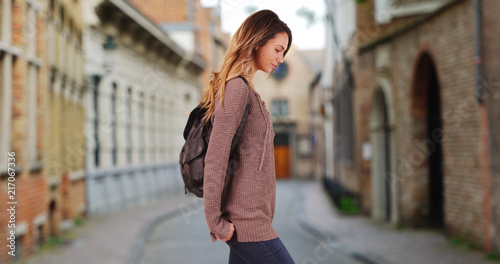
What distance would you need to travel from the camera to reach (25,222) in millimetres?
8625

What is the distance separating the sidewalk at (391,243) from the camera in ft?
27.4

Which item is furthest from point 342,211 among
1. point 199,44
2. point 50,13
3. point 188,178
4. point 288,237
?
point 199,44

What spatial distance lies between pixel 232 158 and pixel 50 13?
10.0m

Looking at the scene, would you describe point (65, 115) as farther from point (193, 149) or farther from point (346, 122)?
point (193, 149)

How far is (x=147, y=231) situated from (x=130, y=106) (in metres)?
8.43

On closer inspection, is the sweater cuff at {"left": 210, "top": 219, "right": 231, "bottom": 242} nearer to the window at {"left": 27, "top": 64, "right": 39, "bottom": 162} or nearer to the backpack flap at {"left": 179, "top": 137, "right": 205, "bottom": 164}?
the backpack flap at {"left": 179, "top": 137, "right": 205, "bottom": 164}

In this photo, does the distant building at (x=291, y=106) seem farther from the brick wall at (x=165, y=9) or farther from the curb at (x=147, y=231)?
the curb at (x=147, y=231)

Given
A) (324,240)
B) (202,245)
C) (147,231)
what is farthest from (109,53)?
(324,240)

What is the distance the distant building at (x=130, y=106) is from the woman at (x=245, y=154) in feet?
41.9

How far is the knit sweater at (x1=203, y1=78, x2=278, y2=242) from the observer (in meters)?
2.34

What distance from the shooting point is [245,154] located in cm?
242

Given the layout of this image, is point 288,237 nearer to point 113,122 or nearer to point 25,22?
point 25,22

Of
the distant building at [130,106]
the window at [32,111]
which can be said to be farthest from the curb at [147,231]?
the window at [32,111]

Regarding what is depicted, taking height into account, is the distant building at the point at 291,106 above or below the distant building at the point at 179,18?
below
